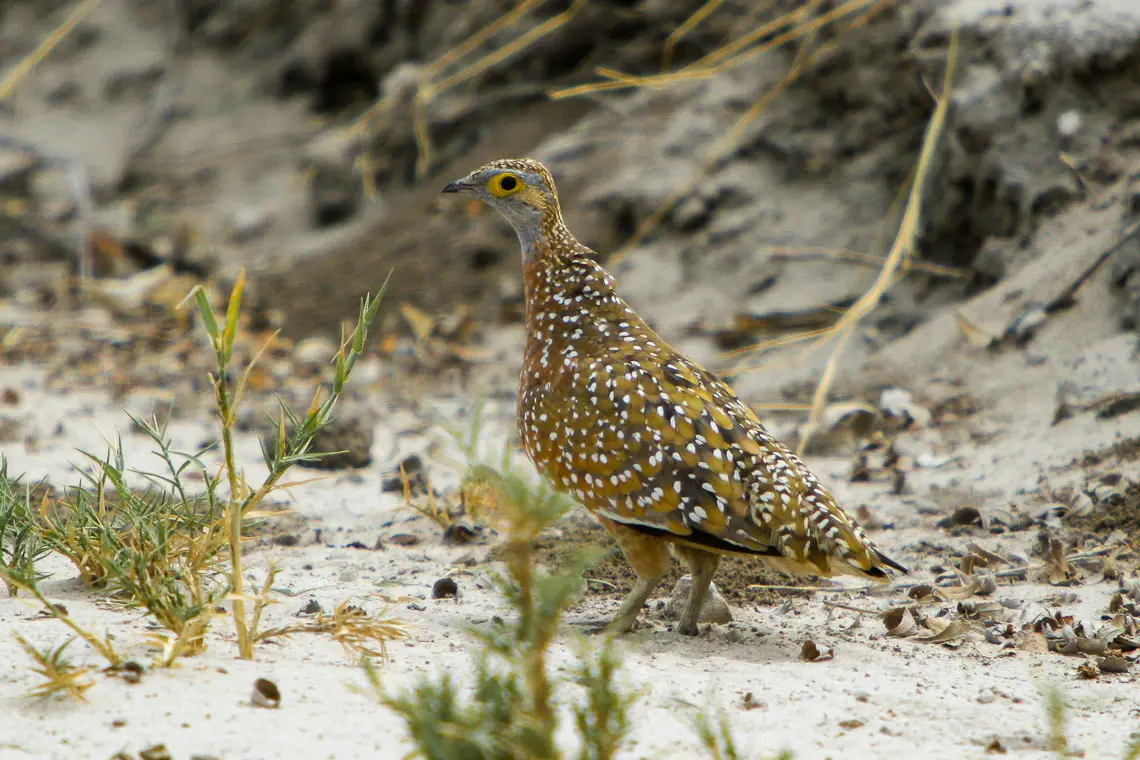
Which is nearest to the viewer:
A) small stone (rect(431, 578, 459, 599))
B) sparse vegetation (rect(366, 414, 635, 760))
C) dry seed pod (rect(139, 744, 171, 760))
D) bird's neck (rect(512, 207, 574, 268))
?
sparse vegetation (rect(366, 414, 635, 760))

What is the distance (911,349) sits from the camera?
7121 millimetres

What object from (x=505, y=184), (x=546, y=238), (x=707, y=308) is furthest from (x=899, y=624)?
(x=707, y=308)

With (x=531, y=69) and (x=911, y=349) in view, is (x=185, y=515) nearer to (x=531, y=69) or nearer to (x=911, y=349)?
(x=911, y=349)

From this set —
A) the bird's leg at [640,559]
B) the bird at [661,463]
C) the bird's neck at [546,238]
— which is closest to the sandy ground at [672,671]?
the bird's leg at [640,559]

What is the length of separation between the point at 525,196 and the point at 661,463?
4.87 ft

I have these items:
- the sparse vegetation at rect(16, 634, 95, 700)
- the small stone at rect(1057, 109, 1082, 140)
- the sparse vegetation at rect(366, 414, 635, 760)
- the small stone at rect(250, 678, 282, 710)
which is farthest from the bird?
the small stone at rect(1057, 109, 1082, 140)

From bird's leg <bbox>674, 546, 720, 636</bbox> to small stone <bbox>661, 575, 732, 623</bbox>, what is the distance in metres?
0.04

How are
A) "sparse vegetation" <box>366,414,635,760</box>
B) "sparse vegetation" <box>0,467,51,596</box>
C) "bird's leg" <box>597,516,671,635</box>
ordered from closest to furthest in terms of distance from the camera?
"sparse vegetation" <box>366,414,635,760</box>, "sparse vegetation" <box>0,467,51,596</box>, "bird's leg" <box>597,516,671,635</box>

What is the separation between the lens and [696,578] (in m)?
4.24

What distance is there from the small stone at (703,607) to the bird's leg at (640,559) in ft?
0.51

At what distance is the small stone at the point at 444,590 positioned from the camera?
4.57 meters

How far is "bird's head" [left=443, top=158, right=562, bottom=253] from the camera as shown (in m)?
5.05

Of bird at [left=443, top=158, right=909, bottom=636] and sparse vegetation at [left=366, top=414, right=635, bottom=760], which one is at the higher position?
bird at [left=443, top=158, right=909, bottom=636]

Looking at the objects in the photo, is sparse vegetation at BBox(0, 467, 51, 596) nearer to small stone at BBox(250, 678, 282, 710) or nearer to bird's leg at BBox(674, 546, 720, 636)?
small stone at BBox(250, 678, 282, 710)
